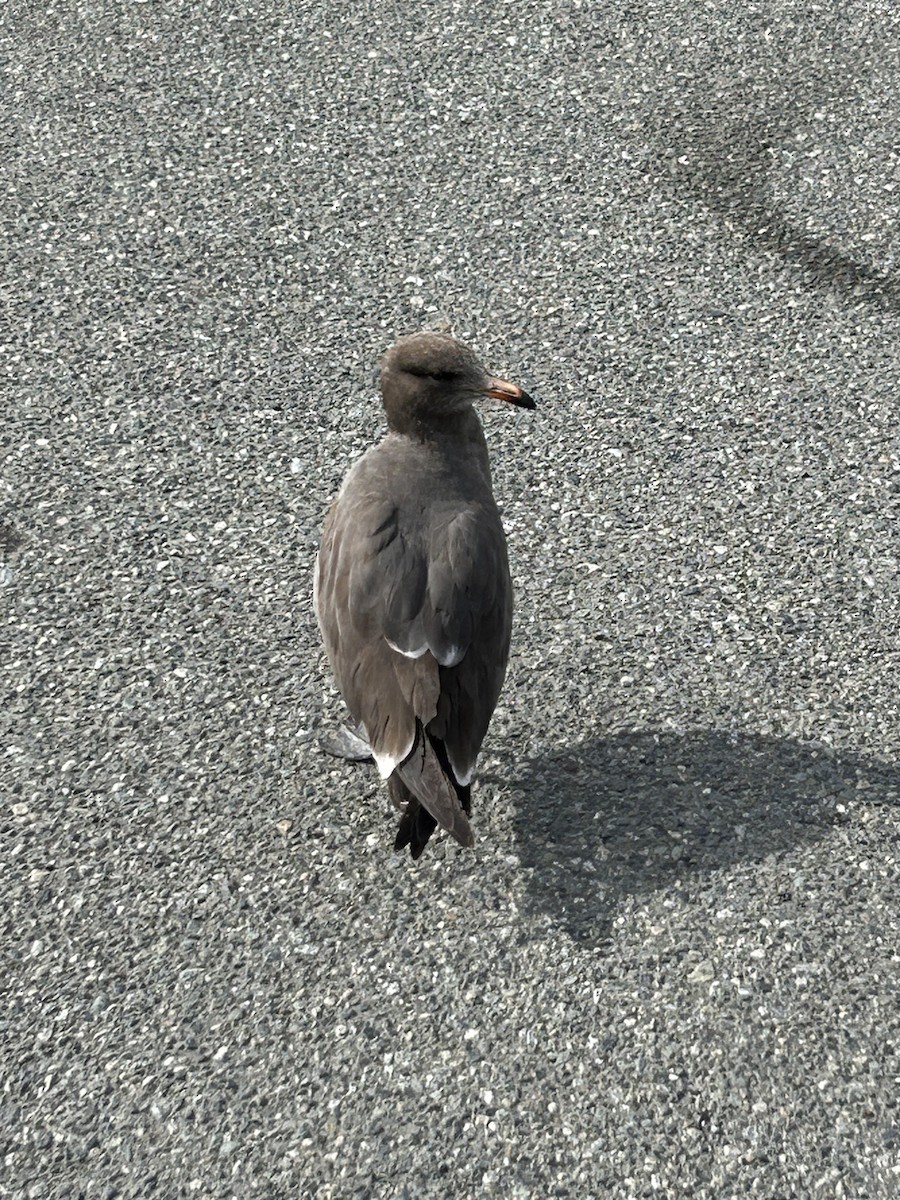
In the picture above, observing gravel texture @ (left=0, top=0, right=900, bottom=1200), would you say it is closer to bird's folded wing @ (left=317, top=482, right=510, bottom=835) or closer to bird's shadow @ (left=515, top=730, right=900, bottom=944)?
bird's shadow @ (left=515, top=730, right=900, bottom=944)

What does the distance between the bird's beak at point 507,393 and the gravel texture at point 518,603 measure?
80 centimetres

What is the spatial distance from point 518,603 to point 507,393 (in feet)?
2.71

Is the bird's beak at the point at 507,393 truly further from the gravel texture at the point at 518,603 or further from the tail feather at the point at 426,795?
the tail feather at the point at 426,795

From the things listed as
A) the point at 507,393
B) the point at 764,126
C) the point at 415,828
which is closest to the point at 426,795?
the point at 415,828

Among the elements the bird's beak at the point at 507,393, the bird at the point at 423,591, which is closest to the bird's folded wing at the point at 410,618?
the bird at the point at 423,591

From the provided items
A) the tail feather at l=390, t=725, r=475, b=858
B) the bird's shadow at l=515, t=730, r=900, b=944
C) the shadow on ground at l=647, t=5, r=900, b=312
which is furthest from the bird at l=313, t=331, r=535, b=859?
the shadow on ground at l=647, t=5, r=900, b=312

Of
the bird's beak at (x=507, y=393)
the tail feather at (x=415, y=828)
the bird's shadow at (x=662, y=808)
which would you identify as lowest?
the bird's shadow at (x=662, y=808)

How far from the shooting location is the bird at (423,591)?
12.7 ft

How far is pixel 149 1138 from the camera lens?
11.4 feet

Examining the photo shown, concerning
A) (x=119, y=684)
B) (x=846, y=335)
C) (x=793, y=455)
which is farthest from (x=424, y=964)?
(x=846, y=335)

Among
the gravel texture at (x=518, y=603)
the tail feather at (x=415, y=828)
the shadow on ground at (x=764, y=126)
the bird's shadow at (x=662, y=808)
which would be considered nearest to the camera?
the gravel texture at (x=518, y=603)

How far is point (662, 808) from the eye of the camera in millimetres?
4164

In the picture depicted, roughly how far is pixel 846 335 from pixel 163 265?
8.90 feet

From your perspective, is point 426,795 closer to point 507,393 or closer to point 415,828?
point 415,828
